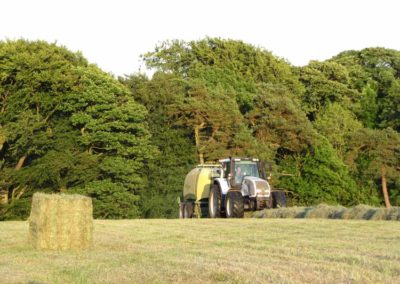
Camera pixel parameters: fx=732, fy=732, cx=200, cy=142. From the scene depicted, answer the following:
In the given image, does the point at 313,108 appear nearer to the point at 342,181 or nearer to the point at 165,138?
the point at 342,181

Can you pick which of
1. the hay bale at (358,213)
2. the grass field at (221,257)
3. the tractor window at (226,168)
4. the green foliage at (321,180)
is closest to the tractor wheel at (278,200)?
the tractor window at (226,168)

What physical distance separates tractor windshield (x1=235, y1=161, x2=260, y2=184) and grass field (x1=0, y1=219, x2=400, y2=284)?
320 inches

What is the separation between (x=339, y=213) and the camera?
19781 millimetres

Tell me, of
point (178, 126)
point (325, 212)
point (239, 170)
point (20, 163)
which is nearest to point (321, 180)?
point (178, 126)

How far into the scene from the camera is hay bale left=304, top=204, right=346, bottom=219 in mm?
19922

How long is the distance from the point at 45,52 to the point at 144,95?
8.64 meters

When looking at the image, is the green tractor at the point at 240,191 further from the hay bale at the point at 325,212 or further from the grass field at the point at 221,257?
the grass field at the point at 221,257

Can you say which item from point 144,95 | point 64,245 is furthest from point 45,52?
point 64,245

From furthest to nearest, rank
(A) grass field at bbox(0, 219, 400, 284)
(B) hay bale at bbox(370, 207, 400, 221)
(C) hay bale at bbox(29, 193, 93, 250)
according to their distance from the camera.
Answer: (B) hay bale at bbox(370, 207, 400, 221) → (C) hay bale at bbox(29, 193, 93, 250) → (A) grass field at bbox(0, 219, 400, 284)

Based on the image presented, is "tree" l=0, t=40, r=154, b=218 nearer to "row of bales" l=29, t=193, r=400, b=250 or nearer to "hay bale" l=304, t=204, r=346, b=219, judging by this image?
"hay bale" l=304, t=204, r=346, b=219

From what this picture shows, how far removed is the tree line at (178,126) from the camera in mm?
37656

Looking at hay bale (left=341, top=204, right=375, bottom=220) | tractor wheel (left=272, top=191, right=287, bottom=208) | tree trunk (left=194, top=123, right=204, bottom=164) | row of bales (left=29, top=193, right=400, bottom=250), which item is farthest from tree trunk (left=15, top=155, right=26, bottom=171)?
row of bales (left=29, top=193, right=400, bottom=250)

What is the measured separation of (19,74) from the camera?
3656 cm

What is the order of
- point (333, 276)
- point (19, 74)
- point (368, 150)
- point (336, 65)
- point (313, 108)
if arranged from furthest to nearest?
point (336, 65) < point (313, 108) < point (368, 150) < point (19, 74) < point (333, 276)
